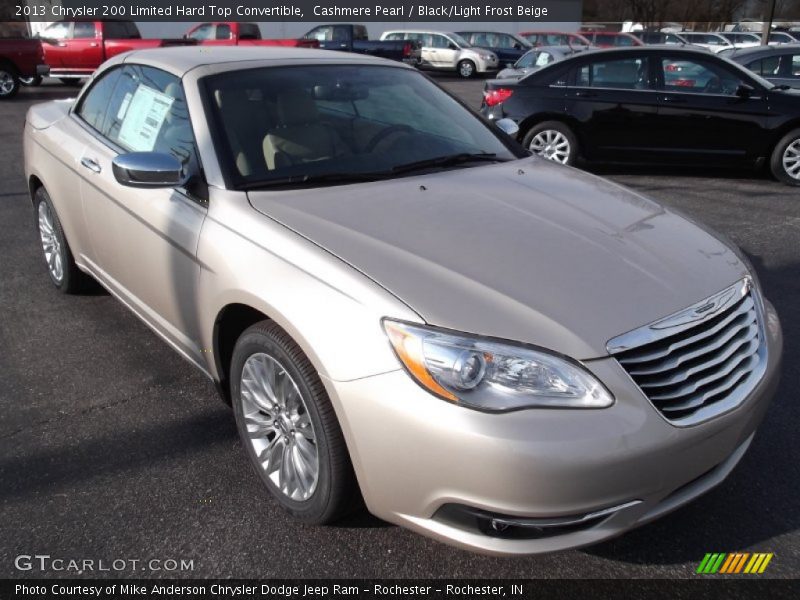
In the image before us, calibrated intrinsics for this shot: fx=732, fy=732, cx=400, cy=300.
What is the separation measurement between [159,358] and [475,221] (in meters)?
2.05

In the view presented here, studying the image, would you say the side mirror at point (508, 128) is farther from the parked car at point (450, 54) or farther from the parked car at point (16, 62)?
the parked car at point (450, 54)

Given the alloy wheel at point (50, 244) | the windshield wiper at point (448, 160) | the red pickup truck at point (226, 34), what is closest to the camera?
the windshield wiper at point (448, 160)

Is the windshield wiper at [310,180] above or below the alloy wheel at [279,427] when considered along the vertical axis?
above

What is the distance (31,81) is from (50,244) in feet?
54.4

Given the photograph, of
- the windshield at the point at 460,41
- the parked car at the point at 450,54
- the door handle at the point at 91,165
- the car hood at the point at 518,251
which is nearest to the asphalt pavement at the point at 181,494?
the car hood at the point at 518,251

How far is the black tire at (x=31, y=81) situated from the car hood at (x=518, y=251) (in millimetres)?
17502

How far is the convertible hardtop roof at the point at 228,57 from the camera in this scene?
3457 millimetres

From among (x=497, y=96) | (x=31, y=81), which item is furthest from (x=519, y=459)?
(x=31, y=81)

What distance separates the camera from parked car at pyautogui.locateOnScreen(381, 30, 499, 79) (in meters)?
24.1

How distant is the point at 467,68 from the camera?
24.3 meters

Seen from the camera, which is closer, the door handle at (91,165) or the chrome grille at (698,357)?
the chrome grille at (698,357)

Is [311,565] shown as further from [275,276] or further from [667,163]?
[667,163]

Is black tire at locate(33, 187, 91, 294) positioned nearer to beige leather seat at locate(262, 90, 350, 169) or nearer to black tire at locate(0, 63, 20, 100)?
beige leather seat at locate(262, 90, 350, 169)

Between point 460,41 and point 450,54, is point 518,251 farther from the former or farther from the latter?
point 460,41
